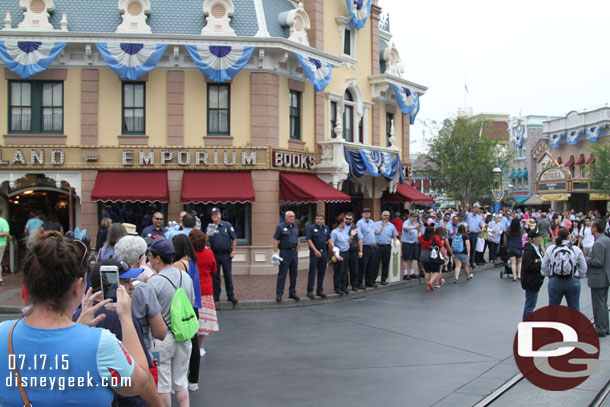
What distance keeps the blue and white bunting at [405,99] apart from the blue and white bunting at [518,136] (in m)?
39.4

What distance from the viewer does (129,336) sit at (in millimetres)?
3229

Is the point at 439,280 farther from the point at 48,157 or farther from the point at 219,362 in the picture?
the point at 48,157

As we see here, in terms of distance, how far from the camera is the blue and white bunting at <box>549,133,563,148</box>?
5044 cm

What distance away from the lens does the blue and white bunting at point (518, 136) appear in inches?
Result: 2365

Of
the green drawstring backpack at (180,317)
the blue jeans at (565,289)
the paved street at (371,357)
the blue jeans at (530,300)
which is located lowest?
the paved street at (371,357)

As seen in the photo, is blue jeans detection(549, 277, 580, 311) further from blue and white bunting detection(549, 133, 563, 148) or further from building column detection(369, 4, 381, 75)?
blue and white bunting detection(549, 133, 563, 148)

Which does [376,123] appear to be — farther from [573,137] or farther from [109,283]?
[573,137]

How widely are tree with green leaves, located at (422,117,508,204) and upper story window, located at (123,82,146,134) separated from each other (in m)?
23.6

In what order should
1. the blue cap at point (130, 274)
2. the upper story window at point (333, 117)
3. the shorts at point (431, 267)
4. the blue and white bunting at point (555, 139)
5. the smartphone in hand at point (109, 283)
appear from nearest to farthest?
1. the smartphone in hand at point (109, 283)
2. the blue cap at point (130, 274)
3. the shorts at point (431, 267)
4. the upper story window at point (333, 117)
5. the blue and white bunting at point (555, 139)

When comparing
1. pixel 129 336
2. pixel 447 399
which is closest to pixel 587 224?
pixel 447 399

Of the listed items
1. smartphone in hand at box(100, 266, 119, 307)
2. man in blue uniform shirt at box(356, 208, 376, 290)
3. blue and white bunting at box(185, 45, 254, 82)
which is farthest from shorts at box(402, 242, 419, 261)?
smartphone in hand at box(100, 266, 119, 307)

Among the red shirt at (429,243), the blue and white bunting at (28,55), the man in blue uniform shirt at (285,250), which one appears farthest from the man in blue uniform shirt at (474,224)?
the blue and white bunting at (28,55)

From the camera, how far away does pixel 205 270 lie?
8562mm

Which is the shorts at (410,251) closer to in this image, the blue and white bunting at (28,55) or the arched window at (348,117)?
the arched window at (348,117)
